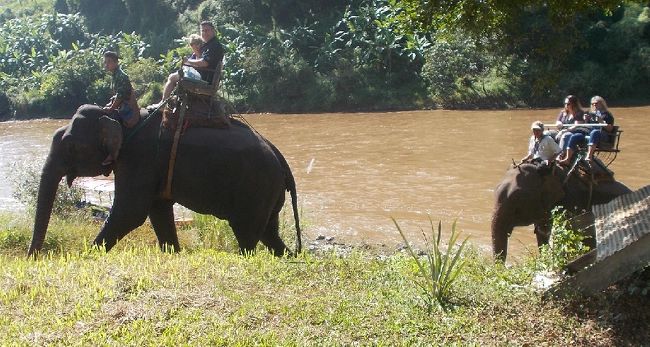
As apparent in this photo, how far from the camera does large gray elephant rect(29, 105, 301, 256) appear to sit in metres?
8.45

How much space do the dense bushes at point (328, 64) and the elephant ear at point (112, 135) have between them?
1882 cm

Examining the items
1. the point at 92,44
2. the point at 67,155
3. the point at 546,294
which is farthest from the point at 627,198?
the point at 92,44

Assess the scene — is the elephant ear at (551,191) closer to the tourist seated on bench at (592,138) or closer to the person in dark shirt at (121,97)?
the tourist seated on bench at (592,138)

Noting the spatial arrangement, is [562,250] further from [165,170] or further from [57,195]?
[57,195]

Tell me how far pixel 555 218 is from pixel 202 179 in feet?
13.2

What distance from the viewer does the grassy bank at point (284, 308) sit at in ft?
14.6

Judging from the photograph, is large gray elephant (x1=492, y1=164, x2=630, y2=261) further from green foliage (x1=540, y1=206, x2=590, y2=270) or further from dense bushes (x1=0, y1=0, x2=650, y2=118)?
dense bushes (x1=0, y1=0, x2=650, y2=118)

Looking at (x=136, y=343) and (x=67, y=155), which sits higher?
(x=67, y=155)

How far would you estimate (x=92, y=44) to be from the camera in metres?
54.6

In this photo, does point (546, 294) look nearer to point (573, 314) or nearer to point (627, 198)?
point (573, 314)

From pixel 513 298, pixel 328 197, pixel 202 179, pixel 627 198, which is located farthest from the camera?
pixel 328 197

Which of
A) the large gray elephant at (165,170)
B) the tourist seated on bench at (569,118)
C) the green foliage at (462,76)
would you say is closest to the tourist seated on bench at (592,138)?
the tourist seated on bench at (569,118)

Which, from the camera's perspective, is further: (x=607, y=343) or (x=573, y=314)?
(x=573, y=314)

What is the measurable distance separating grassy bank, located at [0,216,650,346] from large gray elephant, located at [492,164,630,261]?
317 centimetres
